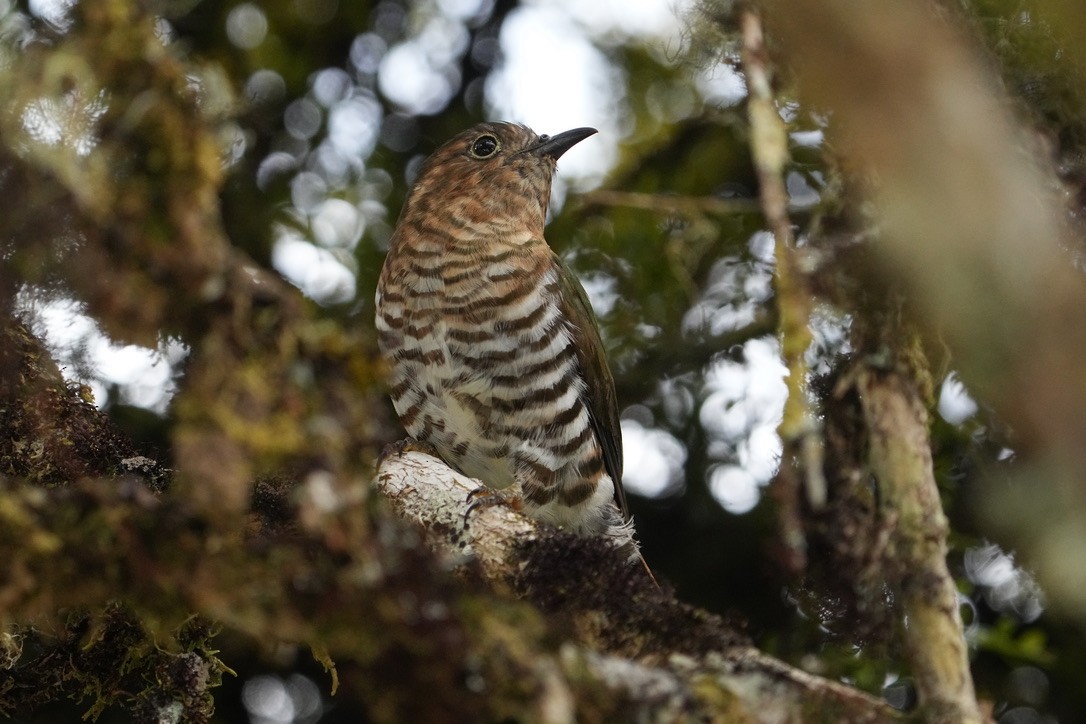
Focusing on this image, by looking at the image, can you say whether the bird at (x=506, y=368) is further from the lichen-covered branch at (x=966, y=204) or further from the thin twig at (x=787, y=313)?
the lichen-covered branch at (x=966, y=204)

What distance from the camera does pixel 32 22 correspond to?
2.93 m

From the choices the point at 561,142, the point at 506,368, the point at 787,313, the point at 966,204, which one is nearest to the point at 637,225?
the point at 561,142

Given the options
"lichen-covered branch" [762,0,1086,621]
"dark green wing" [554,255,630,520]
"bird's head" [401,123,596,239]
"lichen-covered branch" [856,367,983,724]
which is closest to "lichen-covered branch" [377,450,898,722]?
"lichen-covered branch" [856,367,983,724]

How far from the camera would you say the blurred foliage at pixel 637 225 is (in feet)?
12.3

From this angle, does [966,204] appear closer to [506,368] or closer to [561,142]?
[506,368]

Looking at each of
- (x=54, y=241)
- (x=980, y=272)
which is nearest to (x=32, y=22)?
(x=54, y=241)

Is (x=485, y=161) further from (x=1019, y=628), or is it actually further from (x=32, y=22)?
(x=1019, y=628)

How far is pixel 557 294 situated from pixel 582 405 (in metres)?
0.40

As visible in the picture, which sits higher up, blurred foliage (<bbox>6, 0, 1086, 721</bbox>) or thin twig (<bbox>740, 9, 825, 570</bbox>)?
thin twig (<bbox>740, 9, 825, 570</bbox>)

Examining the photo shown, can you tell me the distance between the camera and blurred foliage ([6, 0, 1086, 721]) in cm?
375

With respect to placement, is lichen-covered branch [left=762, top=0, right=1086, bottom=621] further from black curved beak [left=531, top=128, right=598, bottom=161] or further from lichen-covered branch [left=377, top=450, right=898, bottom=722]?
black curved beak [left=531, top=128, right=598, bottom=161]

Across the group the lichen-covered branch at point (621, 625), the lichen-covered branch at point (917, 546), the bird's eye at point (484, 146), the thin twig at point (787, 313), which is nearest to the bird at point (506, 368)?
the bird's eye at point (484, 146)

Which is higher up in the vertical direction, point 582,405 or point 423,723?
point 423,723

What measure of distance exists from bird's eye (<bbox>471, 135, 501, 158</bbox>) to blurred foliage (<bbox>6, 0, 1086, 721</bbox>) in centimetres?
26
